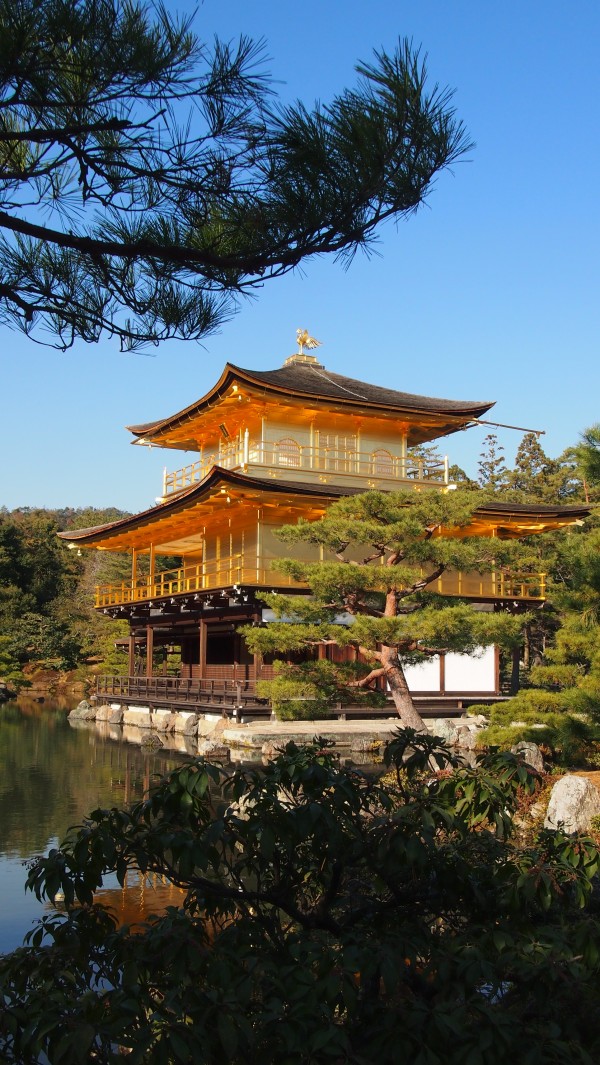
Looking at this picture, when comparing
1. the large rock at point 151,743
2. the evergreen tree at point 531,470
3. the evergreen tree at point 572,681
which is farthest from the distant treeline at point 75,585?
the evergreen tree at point 572,681

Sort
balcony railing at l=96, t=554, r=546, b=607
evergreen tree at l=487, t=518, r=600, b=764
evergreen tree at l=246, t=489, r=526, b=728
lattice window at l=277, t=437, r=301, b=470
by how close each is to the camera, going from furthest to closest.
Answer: lattice window at l=277, t=437, r=301, b=470, balcony railing at l=96, t=554, r=546, b=607, evergreen tree at l=246, t=489, r=526, b=728, evergreen tree at l=487, t=518, r=600, b=764

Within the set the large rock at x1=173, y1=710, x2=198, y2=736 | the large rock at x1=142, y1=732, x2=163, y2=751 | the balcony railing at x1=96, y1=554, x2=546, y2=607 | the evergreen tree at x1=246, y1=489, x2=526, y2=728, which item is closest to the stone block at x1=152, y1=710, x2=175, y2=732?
the large rock at x1=173, y1=710, x2=198, y2=736

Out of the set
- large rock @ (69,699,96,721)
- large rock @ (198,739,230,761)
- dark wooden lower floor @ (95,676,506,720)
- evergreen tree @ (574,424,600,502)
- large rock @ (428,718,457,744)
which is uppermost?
evergreen tree @ (574,424,600,502)

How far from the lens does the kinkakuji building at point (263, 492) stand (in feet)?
62.1

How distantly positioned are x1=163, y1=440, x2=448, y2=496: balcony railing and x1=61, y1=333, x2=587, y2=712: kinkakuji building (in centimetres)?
3

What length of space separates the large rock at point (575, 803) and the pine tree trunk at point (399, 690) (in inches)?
184

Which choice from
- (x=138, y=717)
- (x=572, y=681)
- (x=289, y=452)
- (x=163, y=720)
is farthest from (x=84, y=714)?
(x=572, y=681)

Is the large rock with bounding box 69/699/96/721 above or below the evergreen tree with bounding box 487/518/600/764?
below

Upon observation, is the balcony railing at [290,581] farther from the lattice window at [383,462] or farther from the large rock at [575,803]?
the large rock at [575,803]

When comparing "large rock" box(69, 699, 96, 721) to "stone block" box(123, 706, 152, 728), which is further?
"large rock" box(69, 699, 96, 721)

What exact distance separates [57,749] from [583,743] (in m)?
10.5

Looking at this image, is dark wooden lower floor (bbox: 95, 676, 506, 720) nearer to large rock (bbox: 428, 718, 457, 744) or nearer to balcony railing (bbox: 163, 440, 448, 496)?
large rock (bbox: 428, 718, 457, 744)

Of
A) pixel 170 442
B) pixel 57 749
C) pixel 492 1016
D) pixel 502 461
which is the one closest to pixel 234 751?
pixel 57 749

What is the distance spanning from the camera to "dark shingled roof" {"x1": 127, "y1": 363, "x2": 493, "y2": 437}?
1972 centimetres
